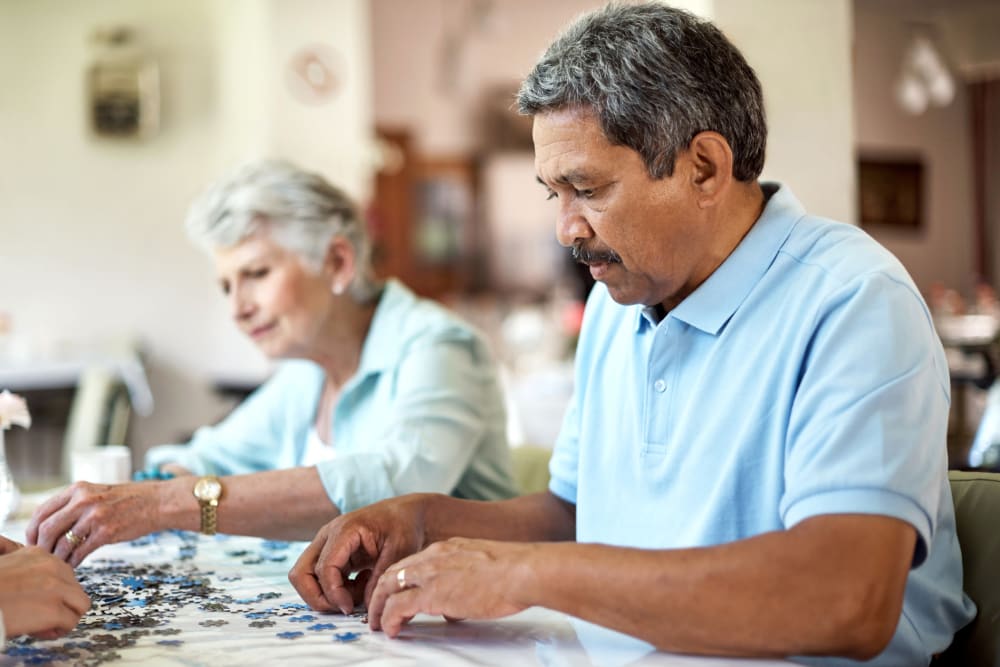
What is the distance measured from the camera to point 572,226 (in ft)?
4.82

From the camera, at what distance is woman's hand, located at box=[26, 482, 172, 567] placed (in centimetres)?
167

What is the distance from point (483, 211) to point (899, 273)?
973 cm

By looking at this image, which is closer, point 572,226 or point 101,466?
point 572,226

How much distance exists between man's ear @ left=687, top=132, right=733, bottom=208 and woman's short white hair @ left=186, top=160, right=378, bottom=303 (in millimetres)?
1129

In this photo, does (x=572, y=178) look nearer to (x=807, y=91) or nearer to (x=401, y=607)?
(x=401, y=607)

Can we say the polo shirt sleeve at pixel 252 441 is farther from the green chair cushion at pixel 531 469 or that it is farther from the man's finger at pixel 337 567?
the man's finger at pixel 337 567

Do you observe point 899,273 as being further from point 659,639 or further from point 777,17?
point 777,17

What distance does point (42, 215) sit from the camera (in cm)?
679

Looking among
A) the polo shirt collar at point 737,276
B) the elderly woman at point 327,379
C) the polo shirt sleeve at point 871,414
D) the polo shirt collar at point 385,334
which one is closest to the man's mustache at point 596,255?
the polo shirt collar at point 737,276

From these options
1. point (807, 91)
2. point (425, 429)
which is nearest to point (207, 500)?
point (425, 429)

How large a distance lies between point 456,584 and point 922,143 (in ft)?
36.3

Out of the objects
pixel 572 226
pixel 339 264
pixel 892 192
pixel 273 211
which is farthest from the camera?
pixel 892 192

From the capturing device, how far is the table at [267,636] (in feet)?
4.02

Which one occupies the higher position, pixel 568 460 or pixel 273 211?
pixel 273 211
